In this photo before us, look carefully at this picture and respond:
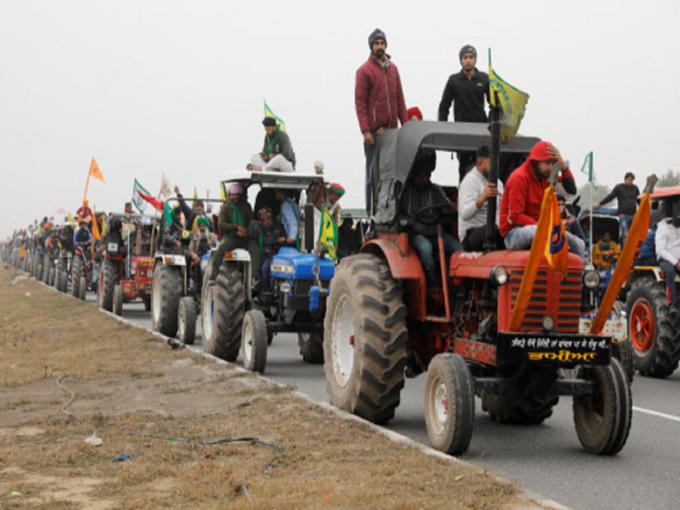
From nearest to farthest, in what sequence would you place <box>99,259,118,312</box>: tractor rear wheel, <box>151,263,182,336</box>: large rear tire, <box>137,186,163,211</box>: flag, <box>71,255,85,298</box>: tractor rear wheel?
<box>151,263,182,336</box>: large rear tire → <box>137,186,163,211</box>: flag → <box>99,259,118,312</box>: tractor rear wheel → <box>71,255,85,298</box>: tractor rear wheel

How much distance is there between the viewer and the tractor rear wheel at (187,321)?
1705 centimetres

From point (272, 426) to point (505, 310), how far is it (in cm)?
231

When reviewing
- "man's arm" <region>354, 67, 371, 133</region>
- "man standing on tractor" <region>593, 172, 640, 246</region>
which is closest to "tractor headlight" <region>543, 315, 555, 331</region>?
"man's arm" <region>354, 67, 371, 133</region>

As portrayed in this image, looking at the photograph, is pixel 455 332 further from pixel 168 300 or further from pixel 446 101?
pixel 168 300

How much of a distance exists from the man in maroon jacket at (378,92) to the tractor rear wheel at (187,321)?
263 inches

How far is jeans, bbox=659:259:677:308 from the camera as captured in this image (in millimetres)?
13672

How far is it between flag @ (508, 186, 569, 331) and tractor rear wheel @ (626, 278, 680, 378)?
6.81 m

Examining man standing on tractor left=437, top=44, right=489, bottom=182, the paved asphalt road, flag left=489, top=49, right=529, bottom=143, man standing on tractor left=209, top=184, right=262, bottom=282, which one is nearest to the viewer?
the paved asphalt road

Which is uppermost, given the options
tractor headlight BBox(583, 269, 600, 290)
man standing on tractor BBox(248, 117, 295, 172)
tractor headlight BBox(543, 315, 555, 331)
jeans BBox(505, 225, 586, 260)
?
man standing on tractor BBox(248, 117, 295, 172)

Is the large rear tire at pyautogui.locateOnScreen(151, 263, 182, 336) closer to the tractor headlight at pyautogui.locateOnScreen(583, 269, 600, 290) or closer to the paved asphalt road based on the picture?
the paved asphalt road

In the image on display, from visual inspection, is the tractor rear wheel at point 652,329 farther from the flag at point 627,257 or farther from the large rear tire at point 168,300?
the large rear tire at point 168,300

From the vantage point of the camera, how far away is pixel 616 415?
7641 millimetres

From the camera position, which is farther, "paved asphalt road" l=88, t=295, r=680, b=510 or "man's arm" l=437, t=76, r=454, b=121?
"man's arm" l=437, t=76, r=454, b=121

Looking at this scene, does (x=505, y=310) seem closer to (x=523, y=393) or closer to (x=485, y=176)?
(x=523, y=393)
